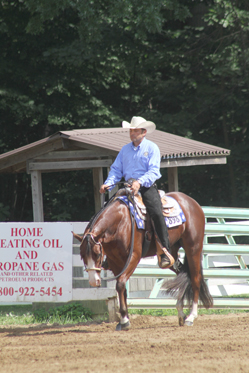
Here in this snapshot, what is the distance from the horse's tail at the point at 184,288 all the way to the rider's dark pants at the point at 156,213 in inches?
29.7

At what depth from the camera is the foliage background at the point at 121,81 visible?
46.1 feet

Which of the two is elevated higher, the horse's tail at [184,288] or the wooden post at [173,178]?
the wooden post at [173,178]

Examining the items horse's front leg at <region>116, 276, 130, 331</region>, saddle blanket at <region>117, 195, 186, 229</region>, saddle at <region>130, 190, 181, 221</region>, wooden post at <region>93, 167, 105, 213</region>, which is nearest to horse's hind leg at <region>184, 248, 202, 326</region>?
saddle blanket at <region>117, 195, 186, 229</region>

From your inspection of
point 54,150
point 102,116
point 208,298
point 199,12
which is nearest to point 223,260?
point 208,298

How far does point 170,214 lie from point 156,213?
0.40 meters

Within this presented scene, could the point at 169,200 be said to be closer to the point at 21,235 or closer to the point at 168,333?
the point at 168,333

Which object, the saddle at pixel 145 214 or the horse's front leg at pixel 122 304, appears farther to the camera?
the saddle at pixel 145 214

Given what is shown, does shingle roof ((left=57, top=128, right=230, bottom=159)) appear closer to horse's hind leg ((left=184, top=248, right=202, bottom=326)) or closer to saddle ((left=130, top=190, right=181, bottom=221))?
saddle ((left=130, top=190, right=181, bottom=221))

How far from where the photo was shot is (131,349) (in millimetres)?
4484

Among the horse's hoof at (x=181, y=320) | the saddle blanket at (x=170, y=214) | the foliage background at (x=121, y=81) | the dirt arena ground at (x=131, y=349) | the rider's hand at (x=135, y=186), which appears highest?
the foliage background at (x=121, y=81)

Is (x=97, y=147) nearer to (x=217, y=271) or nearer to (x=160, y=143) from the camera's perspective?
(x=160, y=143)

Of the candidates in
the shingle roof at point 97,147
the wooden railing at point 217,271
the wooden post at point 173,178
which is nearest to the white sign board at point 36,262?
the wooden railing at point 217,271

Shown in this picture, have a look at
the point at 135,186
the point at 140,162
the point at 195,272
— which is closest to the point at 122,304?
the point at 195,272

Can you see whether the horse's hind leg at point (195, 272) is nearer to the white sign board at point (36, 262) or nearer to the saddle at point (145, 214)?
the saddle at point (145, 214)
